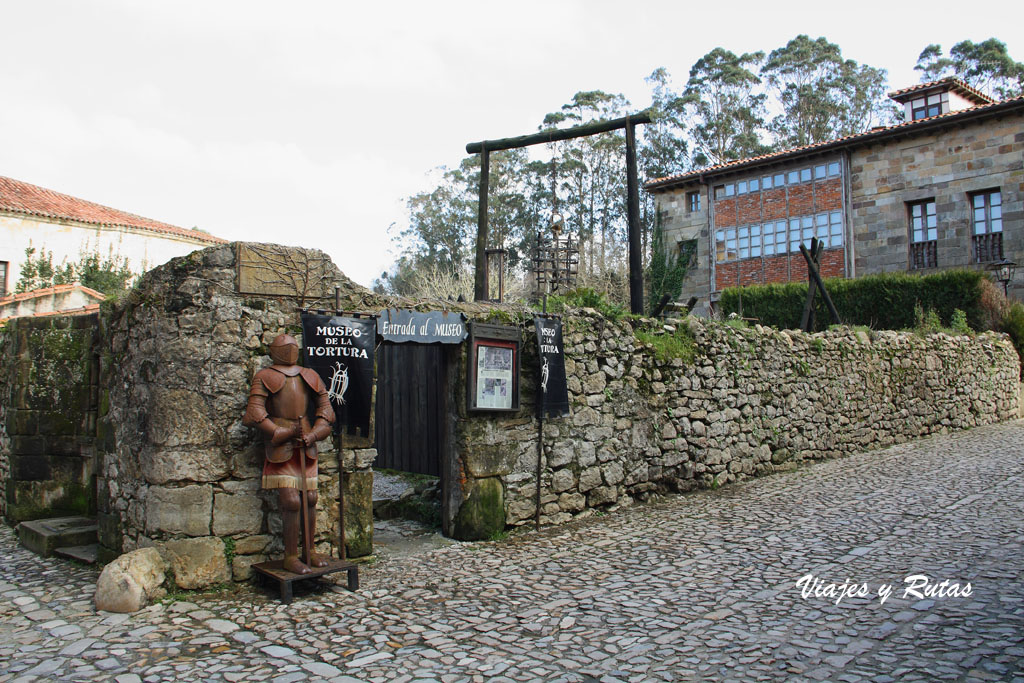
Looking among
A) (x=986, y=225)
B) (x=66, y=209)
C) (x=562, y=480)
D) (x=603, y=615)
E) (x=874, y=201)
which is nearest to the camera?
(x=603, y=615)

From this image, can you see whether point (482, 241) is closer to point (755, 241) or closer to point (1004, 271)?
point (1004, 271)

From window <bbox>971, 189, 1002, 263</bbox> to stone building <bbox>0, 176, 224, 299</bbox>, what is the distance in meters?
23.1

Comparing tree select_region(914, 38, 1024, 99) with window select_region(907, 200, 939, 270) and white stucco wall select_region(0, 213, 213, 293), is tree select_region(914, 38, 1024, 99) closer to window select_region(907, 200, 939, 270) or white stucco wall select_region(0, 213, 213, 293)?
window select_region(907, 200, 939, 270)

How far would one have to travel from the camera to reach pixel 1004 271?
20.2 meters

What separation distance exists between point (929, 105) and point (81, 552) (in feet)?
90.6

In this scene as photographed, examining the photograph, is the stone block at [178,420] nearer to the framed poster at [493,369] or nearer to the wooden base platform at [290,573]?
the wooden base platform at [290,573]

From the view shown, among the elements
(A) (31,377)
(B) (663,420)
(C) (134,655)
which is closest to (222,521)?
(C) (134,655)

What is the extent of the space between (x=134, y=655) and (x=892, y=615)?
14.0 feet

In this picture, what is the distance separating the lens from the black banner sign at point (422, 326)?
5809mm

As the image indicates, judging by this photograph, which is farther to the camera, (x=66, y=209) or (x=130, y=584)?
(x=66, y=209)

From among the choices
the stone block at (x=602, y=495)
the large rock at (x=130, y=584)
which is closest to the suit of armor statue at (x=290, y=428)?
the large rock at (x=130, y=584)

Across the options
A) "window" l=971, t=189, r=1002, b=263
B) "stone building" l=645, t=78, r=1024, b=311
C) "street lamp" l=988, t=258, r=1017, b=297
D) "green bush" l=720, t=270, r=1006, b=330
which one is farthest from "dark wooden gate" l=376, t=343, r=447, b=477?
"window" l=971, t=189, r=1002, b=263

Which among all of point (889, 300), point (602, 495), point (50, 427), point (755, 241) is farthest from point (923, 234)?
point (50, 427)

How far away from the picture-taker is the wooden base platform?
467 centimetres
